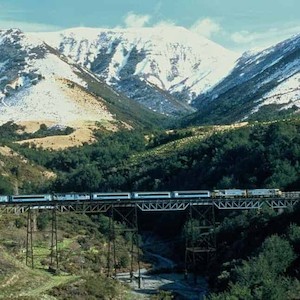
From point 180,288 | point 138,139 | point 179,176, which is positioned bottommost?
point 180,288

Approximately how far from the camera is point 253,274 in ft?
160

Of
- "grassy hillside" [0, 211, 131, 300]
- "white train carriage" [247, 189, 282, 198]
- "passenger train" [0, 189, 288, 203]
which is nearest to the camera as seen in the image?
"grassy hillside" [0, 211, 131, 300]

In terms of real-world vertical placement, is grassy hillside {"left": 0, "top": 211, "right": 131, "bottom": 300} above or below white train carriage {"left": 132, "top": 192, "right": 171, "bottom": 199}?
below

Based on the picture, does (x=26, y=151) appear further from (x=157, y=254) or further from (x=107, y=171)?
(x=157, y=254)

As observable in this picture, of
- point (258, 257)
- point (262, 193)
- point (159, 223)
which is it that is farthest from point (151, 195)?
point (159, 223)

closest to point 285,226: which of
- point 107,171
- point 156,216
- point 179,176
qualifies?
point 156,216

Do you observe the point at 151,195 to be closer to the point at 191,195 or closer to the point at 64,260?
the point at 191,195

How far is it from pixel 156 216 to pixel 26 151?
210 feet

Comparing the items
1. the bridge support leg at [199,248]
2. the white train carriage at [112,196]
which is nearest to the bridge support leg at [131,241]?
the white train carriage at [112,196]

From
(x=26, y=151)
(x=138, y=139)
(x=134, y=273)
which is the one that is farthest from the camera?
(x=138, y=139)

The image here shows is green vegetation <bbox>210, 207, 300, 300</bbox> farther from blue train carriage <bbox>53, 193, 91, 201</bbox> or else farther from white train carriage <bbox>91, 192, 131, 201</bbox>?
blue train carriage <bbox>53, 193, 91, 201</bbox>

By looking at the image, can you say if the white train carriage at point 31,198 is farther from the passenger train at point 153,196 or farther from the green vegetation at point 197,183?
the green vegetation at point 197,183

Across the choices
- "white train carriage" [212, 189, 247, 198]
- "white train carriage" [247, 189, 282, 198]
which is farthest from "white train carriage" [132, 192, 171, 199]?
"white train carriage" [247, 189, 282, 198]

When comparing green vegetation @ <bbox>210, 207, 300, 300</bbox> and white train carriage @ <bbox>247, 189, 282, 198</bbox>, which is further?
white train carriage @ <bbox>247, 189, 282, 198</bbox>
